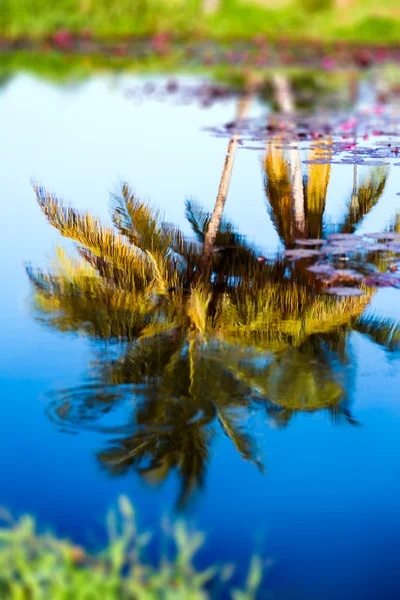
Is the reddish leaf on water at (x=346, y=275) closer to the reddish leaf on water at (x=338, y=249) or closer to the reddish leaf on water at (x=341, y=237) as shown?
the reddish leaf on water at (x=338, y=249)

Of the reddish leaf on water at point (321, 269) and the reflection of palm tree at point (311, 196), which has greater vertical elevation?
the reflection of palm tree at point (311, 196)

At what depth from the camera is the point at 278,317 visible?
5.36 metres

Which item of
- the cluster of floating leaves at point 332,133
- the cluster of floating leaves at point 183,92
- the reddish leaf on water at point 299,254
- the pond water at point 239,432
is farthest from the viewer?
the cluster of floating leaves at point 183,92

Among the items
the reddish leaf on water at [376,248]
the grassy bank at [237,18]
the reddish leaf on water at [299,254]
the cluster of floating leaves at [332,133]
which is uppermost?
the grassy bank at [237,18]

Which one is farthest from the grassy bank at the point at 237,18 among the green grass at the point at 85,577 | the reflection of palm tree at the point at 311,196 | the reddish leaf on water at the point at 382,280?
the green grass at the point at 85,577

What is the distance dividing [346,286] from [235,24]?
2069cm

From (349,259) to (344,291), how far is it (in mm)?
686

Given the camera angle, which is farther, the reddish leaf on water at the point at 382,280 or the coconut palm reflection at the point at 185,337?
the reddish leaf on water at the point at 382,280

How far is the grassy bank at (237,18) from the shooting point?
23.9 m

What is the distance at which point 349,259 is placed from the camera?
630 centimetres

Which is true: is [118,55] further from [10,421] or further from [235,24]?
[10,421]

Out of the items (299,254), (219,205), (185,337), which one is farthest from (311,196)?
(185,337)

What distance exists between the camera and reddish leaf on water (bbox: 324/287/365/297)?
564 centimetres

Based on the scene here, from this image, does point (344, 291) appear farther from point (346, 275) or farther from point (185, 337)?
point (185, 337)
